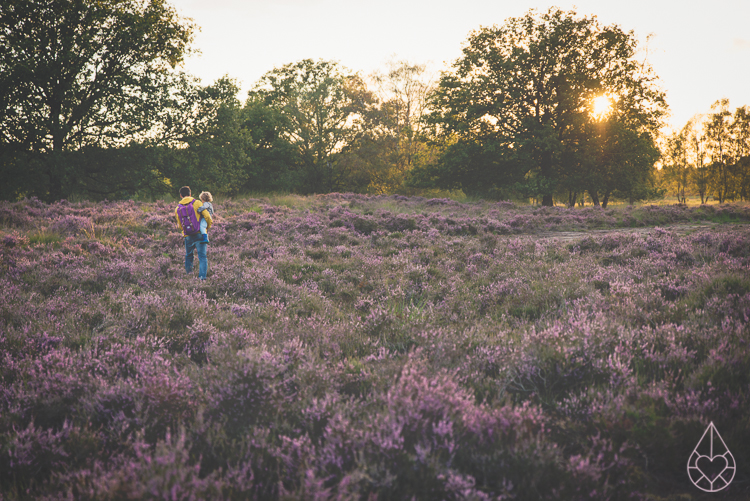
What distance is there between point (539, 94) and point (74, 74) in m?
32.0

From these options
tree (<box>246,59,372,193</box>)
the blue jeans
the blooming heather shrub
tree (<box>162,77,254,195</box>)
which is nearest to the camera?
the blue jeans

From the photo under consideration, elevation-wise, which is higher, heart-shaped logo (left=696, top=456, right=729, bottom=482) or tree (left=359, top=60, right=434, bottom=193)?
tree (left=359, top=60, right=434, bottom=193)

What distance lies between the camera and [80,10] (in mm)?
21781

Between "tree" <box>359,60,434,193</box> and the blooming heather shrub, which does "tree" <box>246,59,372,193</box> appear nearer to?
"tree" <box>359,60,434,193</box>

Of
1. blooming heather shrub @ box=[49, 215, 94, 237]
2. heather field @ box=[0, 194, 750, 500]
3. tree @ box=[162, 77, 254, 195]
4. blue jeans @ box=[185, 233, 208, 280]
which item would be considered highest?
tree @ box=[162, 77, 254, 195]

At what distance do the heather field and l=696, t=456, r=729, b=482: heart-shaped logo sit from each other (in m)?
0.02

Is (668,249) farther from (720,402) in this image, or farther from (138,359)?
(138,359)

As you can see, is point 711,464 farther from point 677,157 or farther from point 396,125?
point 677,157

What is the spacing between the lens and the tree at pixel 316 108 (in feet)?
138

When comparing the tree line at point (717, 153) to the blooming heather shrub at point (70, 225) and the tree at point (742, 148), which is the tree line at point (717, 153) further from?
the blooming heather shrub at point (70, 225)

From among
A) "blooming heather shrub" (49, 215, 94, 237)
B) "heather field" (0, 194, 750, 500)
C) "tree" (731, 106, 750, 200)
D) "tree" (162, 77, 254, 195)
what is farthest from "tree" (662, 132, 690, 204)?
"blooming heather shrub" (49, 215, 94, 237)

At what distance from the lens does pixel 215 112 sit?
2791 cm

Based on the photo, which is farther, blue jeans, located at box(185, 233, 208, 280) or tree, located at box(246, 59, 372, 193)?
tree, located at box(246, 59, 372, 193)

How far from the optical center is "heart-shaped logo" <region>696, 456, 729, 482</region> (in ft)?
7.61
